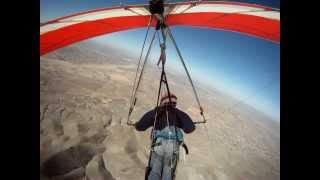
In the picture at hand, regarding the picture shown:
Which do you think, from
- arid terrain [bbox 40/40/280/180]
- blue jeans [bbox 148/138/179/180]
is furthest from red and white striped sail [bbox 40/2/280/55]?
blue jeans [bbox 148/138/179/180]

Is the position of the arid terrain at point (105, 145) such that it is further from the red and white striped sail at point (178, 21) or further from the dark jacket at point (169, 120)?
the red and white striped sail at point (178, 21)

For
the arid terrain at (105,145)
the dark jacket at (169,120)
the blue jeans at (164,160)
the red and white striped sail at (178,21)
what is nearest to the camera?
the blue jeans at (164,160)

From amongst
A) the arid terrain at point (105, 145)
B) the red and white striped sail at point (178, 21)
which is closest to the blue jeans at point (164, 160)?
the arid terrain at point (105, 145)

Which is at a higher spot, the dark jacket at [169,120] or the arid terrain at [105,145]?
the dark jacket at [169,120]

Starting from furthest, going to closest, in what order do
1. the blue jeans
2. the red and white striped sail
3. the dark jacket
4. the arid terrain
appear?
the arid terrain < the red and white striped sail < the dark jacket < the blue jeans

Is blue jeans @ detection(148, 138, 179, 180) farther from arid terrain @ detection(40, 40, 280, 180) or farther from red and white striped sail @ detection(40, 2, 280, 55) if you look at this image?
red and white striped sail @ detection(40, 2, 280, 55)

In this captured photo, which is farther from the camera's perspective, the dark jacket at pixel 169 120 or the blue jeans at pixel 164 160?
the dark jacket at pixel 169 120
